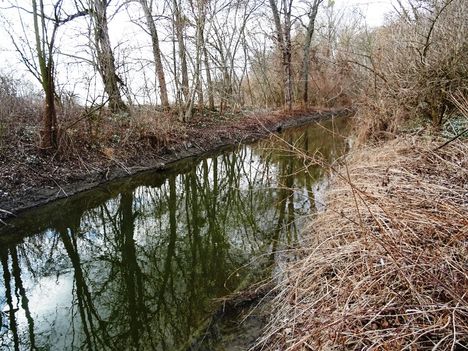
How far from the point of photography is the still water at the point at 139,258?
316 centimetres

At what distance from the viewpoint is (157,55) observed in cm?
1162

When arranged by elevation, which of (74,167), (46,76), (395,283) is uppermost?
(46,76)

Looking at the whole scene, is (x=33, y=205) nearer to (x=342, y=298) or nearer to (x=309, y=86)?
(x=342, y=298)

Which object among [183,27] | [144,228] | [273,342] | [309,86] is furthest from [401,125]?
[309,86]

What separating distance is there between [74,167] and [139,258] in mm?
3992

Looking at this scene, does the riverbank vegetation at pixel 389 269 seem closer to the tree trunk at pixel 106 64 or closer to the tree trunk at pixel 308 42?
the tree trunk at pixel 106 64

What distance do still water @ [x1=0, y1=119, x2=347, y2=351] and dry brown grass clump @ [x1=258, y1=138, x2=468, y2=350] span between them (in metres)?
0.75

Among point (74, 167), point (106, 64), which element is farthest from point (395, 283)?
point (106, 64)

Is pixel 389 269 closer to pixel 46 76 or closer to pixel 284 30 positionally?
pixel 46 76

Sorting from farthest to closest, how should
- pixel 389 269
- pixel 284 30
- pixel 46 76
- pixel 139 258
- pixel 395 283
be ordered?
pixel 284 30 → pixel 46 76 → pixel 139 258 → pixel 389 269 → pixel 395 283

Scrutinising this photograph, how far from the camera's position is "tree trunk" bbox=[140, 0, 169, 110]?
11.0 meters

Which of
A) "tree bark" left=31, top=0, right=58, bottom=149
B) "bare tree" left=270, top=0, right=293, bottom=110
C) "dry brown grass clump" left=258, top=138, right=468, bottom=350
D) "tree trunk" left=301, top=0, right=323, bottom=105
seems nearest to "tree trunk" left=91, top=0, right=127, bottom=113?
"tree bark" left=31, top=0, right=58, bottom=149

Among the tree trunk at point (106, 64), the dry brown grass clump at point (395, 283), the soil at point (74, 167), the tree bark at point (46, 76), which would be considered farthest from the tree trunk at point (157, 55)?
the dry brown grass clump at point (395, 283)

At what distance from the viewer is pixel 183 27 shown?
38.4ft
